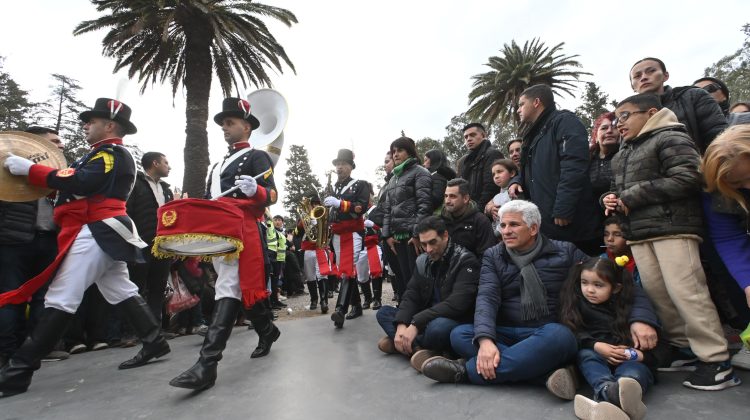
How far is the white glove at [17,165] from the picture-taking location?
2.87 m


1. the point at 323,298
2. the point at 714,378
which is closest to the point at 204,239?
the point at 714,378

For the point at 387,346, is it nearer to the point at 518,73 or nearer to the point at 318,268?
the point at 318,268

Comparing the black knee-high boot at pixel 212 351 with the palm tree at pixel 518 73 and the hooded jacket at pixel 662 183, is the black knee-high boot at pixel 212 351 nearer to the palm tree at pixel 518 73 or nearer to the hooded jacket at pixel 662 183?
the hooded jacket at pixel 662 183

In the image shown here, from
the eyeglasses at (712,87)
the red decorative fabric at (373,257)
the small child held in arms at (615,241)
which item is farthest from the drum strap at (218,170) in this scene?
the eyeglasses at (712,87)

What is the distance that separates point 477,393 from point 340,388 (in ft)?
2.86

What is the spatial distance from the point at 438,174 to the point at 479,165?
19.1 inches

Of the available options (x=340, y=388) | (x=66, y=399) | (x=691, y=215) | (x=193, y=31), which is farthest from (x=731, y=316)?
(x=193, y=31)

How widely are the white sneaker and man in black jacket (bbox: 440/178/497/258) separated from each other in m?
1.71

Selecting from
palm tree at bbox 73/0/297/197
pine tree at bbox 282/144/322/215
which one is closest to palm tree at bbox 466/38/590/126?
palm tree at bbox 73/0/297/197

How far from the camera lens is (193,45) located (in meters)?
11.3

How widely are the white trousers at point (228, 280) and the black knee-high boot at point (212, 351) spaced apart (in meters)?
0.04

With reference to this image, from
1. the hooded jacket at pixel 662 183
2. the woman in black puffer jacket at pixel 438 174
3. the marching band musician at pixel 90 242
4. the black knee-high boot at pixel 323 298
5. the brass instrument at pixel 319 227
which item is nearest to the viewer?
the hooded jacket at pixel 662 183

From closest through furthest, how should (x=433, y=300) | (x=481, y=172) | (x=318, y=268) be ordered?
(x=433, y=300) < (x=481, y=172) < (x=318, y=268)

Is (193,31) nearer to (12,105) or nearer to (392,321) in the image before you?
(392,321)
